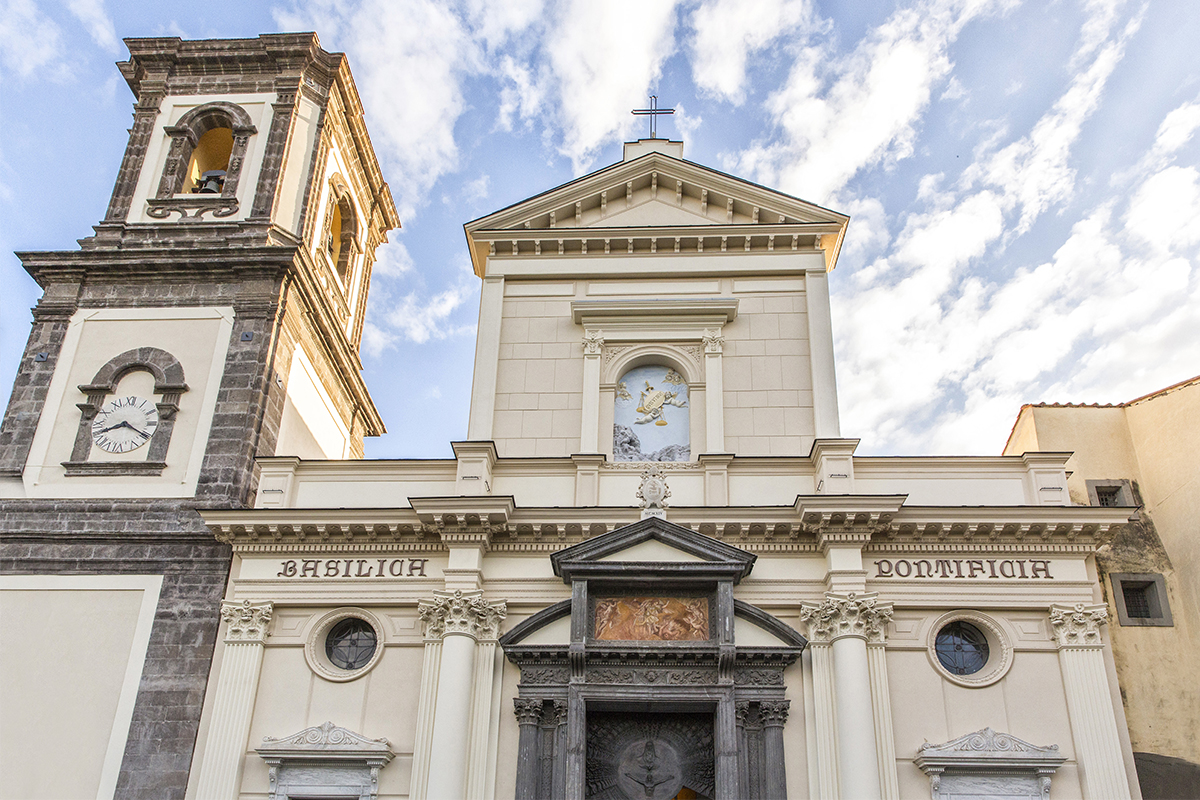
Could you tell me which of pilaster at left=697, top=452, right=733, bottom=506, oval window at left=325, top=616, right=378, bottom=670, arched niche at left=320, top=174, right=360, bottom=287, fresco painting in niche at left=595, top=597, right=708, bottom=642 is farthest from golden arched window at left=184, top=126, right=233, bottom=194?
fresco painting in niche at left=595, top=597, right=708, bottom=642

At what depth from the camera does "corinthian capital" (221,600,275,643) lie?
16.3 metres

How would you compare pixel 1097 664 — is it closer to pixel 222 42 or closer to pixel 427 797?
pixel 427 797

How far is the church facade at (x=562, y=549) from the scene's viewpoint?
1528cm

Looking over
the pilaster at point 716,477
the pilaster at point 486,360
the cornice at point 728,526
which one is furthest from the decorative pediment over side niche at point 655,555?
the pilaster at point 486,360

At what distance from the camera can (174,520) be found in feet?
58.3

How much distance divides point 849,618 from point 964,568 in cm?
217

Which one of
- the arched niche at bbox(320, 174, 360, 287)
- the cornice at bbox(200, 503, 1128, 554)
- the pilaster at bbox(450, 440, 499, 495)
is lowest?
the cornice at bbox(200, 503, 1128, 554)

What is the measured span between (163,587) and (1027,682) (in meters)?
13.8

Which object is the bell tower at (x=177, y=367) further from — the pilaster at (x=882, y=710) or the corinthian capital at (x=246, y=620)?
the pilaster at (x=882, y=710)

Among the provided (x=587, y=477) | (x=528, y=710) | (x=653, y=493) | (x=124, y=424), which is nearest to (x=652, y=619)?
(x=653, y=493)

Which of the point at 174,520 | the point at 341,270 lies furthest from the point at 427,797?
the point at 341,270

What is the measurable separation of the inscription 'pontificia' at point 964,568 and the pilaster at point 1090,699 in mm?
674

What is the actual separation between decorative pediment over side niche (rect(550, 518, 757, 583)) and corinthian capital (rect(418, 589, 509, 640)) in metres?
1.22

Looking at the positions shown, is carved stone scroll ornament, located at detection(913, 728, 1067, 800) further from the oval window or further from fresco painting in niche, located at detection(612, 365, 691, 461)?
the oval window
